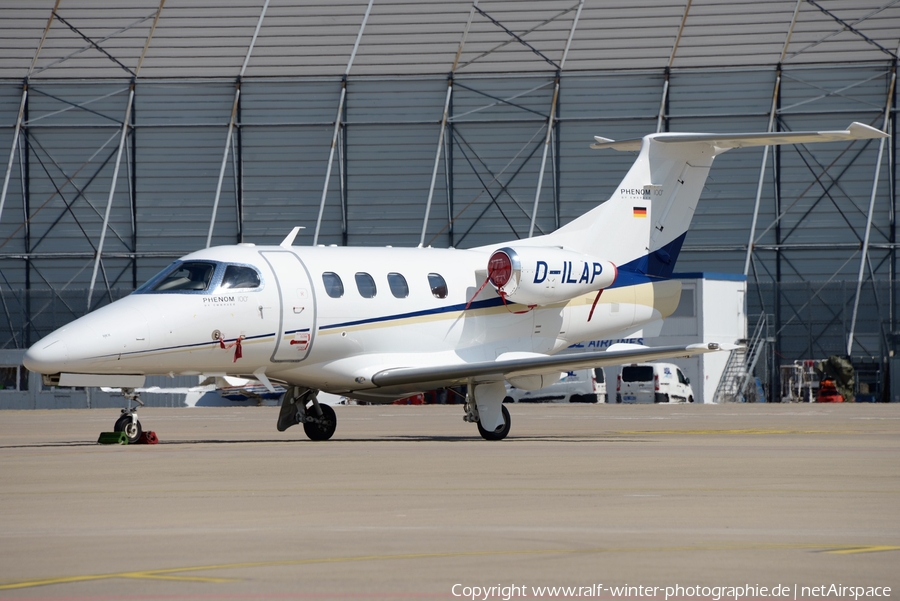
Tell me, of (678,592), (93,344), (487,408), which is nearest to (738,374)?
(487,408)

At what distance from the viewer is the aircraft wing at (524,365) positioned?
2058 cm

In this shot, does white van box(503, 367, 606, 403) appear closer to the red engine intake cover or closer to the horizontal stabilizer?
the horizontal stabilizer

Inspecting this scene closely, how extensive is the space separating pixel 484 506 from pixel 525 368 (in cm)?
964

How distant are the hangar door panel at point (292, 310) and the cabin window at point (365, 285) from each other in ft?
2.93

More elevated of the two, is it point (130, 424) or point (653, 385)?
→ point (653, 385)

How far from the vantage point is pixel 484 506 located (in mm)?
11156

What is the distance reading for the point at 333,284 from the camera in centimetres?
2116

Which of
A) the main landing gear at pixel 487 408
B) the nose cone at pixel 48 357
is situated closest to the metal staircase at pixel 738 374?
the main landing gear at pixel 487 408

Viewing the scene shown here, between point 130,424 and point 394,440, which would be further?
point 394,440

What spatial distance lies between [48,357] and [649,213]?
11424mm

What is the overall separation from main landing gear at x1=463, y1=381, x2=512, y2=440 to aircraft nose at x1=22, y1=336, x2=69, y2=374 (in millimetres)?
6415

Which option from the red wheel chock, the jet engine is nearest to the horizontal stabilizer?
the jet engine

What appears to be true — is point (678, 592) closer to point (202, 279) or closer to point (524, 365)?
point (524, 365)

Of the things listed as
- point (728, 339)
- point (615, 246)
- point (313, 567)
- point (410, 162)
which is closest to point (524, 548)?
point (313, 567)
